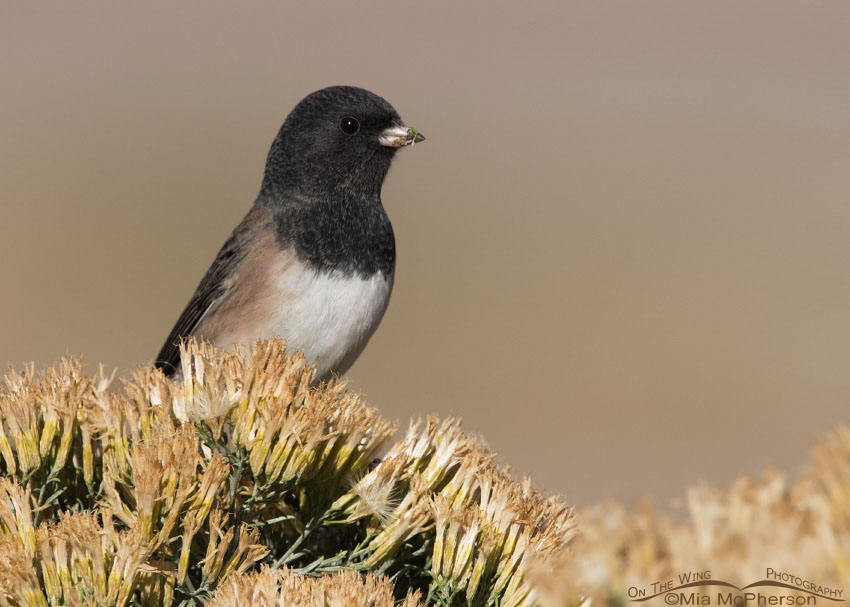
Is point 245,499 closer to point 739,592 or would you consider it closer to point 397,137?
point 739,592

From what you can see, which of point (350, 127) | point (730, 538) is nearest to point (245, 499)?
point (730, 538)

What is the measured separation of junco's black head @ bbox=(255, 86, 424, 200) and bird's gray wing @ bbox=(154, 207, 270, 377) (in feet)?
0.50

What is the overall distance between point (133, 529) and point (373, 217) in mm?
2145

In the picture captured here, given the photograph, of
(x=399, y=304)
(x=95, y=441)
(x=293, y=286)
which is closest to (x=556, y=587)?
(x=95, y=441)

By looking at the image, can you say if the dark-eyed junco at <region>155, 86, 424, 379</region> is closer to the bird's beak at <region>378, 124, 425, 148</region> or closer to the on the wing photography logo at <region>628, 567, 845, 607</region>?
the bird's beak at <region>378, 124, 425, 148</region>

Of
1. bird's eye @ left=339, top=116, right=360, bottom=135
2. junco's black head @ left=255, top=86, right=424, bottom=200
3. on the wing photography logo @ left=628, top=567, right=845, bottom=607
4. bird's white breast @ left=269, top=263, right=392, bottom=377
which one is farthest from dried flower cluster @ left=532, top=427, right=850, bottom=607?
bird's eye @ left=339, top=116, right=360, bottom=135

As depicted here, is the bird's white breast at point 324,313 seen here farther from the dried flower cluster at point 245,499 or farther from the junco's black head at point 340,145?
the dried flower cluster at point 245,499

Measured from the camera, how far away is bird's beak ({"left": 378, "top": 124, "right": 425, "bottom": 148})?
379 centimetres

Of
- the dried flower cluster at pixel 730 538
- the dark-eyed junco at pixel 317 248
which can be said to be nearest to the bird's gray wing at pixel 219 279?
the dark-eyed junco at pixel 317 248

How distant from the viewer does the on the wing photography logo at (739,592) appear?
1.09 meters

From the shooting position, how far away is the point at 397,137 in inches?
149

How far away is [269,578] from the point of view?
157cm

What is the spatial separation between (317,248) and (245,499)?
1.71 meters

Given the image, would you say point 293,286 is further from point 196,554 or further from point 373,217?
point 196,554
